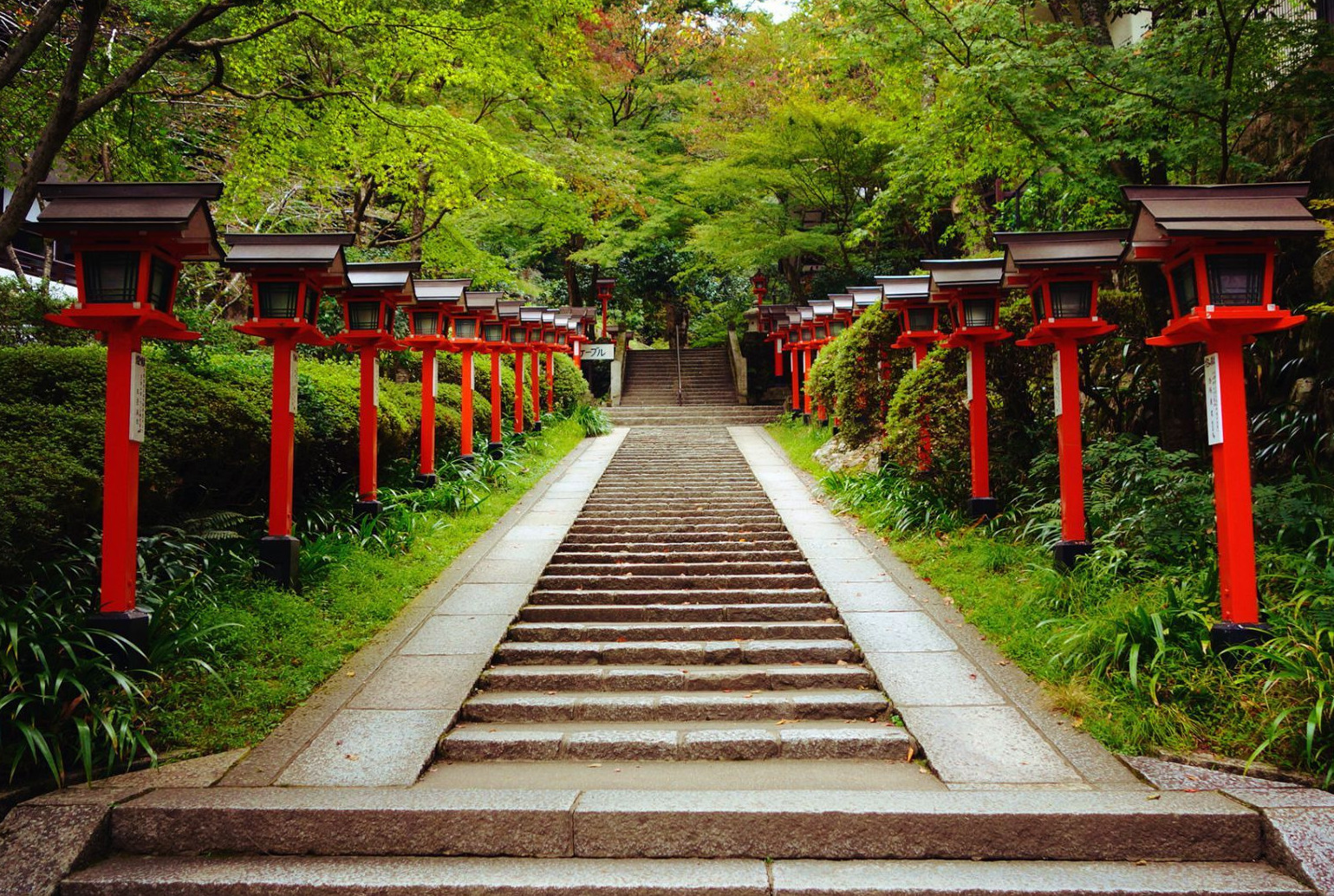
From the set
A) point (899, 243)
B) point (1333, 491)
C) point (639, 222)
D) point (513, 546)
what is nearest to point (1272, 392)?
point (1333, 491)

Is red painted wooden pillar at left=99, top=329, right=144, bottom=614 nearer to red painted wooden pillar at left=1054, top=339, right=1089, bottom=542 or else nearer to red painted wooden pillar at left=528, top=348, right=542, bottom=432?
red painted wooden pillar at left=1054, top=339, right=1089, bottom=542

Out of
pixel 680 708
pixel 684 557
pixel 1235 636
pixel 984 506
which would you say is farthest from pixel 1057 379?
pixel 680 708

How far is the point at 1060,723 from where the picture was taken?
456cm

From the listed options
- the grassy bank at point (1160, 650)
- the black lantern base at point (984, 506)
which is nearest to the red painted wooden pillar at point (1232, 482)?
the grassy bank at point (1160, 650)

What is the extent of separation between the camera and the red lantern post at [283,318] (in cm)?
641

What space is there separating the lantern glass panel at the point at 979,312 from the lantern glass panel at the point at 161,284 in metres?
6.81

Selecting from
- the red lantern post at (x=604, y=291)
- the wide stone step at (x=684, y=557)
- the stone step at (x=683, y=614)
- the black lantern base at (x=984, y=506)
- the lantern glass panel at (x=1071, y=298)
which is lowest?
the stone step at (x=683, y=614)

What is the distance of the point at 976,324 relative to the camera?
26.1 feet

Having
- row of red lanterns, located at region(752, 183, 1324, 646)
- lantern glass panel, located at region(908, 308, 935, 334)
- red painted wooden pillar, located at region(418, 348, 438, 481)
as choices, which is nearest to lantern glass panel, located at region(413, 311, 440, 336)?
red painted wooden pillar, located at region(418, 348, 438, 481)

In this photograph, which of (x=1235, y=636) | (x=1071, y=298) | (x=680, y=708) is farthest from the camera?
(x=1071, y=298)

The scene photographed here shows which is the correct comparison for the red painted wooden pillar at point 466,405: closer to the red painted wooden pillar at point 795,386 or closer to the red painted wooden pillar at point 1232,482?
the red painted wooden pillar at point 1232,482

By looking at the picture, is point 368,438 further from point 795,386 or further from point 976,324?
point 795,386

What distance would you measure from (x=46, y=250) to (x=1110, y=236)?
14.8 m

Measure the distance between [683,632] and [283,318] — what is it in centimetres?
418
